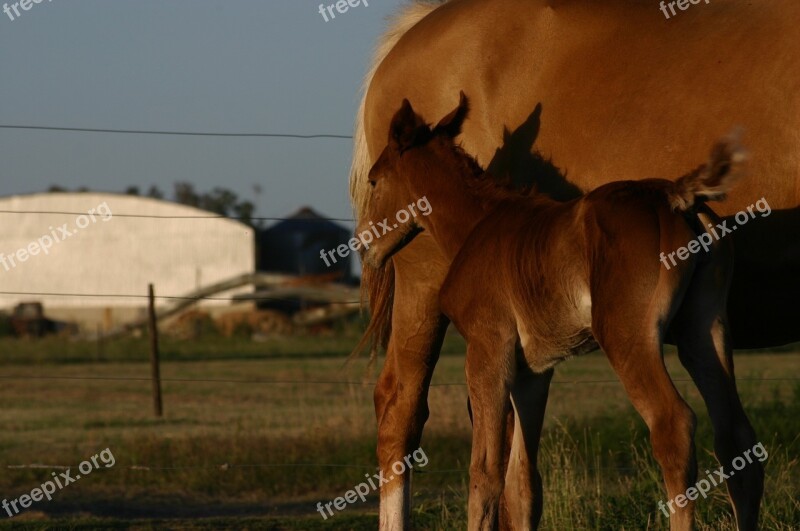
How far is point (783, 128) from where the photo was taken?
5262 mm

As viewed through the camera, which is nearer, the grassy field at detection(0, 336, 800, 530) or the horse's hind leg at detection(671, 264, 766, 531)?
the horse's hind leg at detection(671, 264, 766, 531)

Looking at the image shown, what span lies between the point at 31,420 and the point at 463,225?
9.70m

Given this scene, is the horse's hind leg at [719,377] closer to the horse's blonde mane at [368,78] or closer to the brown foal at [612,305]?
the brown foal at [612,305]

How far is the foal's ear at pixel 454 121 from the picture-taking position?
18.3 ft

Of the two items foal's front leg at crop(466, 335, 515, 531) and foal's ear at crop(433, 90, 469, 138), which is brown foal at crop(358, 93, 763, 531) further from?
foal's ear at crop(433, 90, 469, 138)

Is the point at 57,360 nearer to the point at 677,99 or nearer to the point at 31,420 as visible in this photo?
the point at 31,420

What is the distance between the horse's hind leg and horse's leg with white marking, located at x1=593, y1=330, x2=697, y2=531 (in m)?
0.32

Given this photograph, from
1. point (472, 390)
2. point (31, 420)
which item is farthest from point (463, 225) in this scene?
point (31, 420)

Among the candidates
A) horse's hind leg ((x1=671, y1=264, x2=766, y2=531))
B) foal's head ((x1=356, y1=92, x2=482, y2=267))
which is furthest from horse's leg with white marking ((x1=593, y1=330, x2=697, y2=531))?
foal's head ((x1=356, y1=92, x2=482, y2=267))

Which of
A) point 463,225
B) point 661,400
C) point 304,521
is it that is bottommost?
point 304,521

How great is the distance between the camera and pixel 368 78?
7.01 metres

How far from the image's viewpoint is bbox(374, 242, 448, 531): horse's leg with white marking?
609 cm

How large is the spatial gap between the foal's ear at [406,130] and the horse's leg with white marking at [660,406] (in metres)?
1.58

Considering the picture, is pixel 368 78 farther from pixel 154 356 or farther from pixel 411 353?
pixel 154 356
